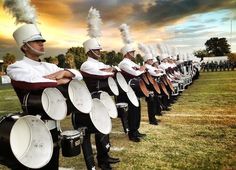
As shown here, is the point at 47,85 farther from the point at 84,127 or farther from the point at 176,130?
the point at 176,130

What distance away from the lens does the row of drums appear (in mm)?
2971

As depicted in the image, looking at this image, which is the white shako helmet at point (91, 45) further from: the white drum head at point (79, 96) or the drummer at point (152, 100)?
the drummer at point (152, 100)

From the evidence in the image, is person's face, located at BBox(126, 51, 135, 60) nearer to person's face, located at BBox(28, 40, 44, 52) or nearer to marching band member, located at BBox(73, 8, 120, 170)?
marching band member, located at BBox(73, 8, 120, 170)

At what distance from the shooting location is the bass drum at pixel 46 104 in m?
3.23

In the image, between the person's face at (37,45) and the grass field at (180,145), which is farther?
the grass field at (180,145)

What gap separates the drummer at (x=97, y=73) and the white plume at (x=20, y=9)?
1.31 m

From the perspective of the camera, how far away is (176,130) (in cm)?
707

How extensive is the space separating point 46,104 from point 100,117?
1.13 metres

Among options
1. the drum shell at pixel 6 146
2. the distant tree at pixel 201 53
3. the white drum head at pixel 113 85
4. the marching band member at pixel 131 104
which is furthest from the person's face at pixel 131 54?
the distant tree at pixel 201 53

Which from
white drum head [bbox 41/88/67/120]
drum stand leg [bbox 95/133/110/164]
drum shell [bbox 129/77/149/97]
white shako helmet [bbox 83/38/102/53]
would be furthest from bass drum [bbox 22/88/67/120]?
drum shell [bbox 129/77/149/97]

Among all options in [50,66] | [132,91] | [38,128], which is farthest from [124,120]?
[38,128]

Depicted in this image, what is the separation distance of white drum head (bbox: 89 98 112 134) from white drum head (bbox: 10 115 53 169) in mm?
1044

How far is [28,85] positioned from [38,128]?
411 mm

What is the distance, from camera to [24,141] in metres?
3.06
